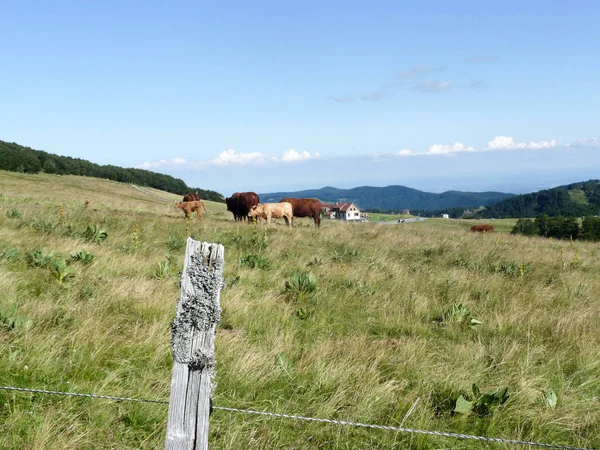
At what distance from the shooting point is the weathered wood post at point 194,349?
2.14 m

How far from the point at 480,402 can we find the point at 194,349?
2764mm

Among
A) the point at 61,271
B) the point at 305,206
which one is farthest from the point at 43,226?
the point at 305,206

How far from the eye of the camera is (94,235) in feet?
33.6

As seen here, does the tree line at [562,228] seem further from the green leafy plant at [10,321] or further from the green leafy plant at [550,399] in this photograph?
the green leafy plant at [10,321]

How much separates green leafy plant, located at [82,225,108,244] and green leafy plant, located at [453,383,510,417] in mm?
8941

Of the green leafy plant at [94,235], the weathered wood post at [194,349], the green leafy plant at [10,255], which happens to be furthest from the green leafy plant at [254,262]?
the weathered wood post at [194,349]

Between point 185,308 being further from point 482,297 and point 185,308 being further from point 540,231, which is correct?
point 540,231

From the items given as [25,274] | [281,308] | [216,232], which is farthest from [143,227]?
[281,308]

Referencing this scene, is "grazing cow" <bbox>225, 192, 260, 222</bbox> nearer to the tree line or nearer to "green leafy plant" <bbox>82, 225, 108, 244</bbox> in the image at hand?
"green leafy plant" <bbox>82, 225, 108, 244</bbox>

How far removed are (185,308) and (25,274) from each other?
5.28 meters

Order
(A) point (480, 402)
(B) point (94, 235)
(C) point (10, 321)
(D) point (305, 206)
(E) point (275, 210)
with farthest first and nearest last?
(D) point (305, 206) → (E) point (275, 210) → (B) point (94, 235) → (C) point (10, 321) → (A) point (480, 402)

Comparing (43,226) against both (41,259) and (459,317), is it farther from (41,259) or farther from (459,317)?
(459,317)

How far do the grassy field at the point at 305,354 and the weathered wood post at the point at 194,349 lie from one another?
102 centimetres

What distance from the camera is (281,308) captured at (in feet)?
20.3
